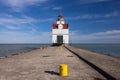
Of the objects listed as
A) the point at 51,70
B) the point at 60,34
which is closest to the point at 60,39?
the point at 60,34

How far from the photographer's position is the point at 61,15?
64.6m

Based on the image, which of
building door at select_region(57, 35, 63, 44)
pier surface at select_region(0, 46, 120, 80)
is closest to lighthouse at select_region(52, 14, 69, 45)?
building door at select_region(57, 35, 63, 44)

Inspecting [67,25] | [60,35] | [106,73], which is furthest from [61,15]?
[106,73]

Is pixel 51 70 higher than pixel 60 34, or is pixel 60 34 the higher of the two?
pixel 60 34

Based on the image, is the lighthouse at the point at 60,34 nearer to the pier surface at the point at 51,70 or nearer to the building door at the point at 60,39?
the building door at the point at 60,39

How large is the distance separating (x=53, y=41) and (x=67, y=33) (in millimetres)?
5181

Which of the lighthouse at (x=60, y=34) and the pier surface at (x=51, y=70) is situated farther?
the lighthouse at (x=60, y=34)

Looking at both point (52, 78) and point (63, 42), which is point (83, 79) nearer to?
point (52, 78)

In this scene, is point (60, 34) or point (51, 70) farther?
point (60, 34)

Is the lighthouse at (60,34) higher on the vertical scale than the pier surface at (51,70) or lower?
higher

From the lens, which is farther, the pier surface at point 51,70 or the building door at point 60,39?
the building door at point 60,39

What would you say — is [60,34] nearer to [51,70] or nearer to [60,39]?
[60,39]

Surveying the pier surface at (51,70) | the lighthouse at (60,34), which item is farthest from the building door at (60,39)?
the pier surface at (51,70)

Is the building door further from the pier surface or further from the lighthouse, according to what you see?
the pier surface
